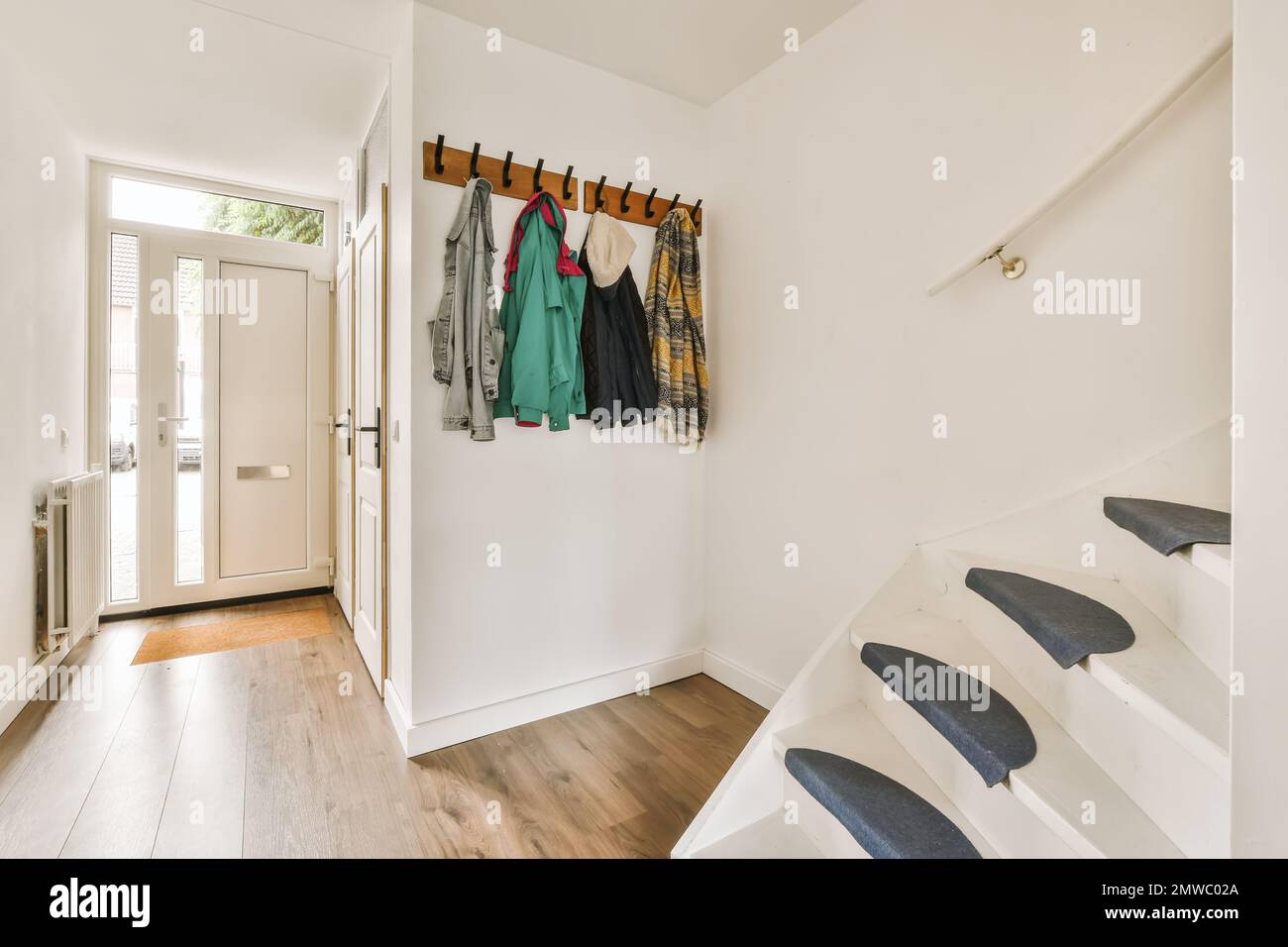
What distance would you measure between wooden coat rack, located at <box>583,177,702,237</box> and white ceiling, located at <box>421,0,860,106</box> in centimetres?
44

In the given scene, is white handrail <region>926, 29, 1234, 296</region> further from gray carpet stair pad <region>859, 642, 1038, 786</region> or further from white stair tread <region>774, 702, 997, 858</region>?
white stair tread <region>774, 702, 997, 858</region>

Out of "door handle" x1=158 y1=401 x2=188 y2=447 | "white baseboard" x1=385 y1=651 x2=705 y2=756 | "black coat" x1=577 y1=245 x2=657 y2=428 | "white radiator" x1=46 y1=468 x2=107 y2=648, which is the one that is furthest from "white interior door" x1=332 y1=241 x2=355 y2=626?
"black coat" x1=577 y1=245 x2=657 y2=428

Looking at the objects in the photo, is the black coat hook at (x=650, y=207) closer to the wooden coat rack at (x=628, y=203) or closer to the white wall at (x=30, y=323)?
the wooden coat rack at (x=628, y=203)

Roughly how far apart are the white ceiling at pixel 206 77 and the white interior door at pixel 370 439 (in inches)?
19.9

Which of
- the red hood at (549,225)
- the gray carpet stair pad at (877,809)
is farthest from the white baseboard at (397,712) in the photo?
the red hood at (549,225)

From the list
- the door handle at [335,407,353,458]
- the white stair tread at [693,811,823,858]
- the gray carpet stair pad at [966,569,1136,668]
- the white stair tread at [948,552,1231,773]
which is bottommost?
the white stair tread at [693,811,823,858]

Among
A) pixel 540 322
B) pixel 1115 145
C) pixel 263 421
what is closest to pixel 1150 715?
pixel 1115 145

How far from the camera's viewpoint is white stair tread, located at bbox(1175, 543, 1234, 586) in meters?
0.92

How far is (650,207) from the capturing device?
250 cm

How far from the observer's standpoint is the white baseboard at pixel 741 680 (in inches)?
95.0

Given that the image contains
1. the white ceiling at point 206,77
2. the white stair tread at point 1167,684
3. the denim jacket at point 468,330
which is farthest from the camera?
the white ceiling at point 206,77

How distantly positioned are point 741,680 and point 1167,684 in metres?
1.72

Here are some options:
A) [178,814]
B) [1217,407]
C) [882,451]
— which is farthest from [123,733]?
[1217,407]

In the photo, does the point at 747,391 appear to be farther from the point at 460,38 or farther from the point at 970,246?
the point at 460,38
